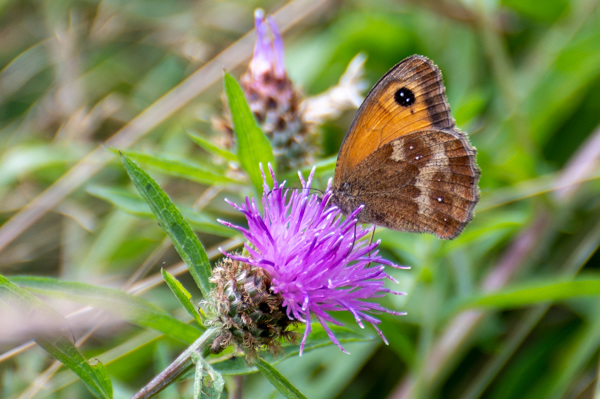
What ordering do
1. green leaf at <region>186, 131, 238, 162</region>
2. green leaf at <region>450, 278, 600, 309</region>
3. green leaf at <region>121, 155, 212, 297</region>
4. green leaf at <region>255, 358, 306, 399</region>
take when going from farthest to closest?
1. green leaf at <region>450, 278, 600, 309</region>
2. green leaf at <region>186, 131, 238, 162</region>
3. green leaf at <region>121, 155, 212, 297</region>
4. green leaf at <region>255, 358, 306, 399</region>

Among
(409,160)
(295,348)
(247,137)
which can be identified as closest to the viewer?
(295,348)

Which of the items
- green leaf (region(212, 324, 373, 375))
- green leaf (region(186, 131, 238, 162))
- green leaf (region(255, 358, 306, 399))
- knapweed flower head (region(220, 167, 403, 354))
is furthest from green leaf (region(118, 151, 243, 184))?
green leaf (region(255, 358, 306, 399))

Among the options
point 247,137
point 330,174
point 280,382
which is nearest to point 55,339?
point 280,382

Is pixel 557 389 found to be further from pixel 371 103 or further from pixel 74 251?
pixel 74 251

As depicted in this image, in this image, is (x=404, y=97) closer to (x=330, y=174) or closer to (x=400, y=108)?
(x=400, y=108)

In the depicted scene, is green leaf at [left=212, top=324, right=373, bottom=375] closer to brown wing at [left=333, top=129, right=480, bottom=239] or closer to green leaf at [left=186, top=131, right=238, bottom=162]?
brown wing at [left=333, top=129, right=480, bottom=239]

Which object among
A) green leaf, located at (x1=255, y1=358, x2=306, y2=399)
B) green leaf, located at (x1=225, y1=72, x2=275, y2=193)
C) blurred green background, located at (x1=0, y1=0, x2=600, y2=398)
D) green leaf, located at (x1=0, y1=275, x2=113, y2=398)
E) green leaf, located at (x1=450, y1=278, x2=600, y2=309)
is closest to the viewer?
green leaf, located at (x1=0, y1=275, x2=113, y2=398)
